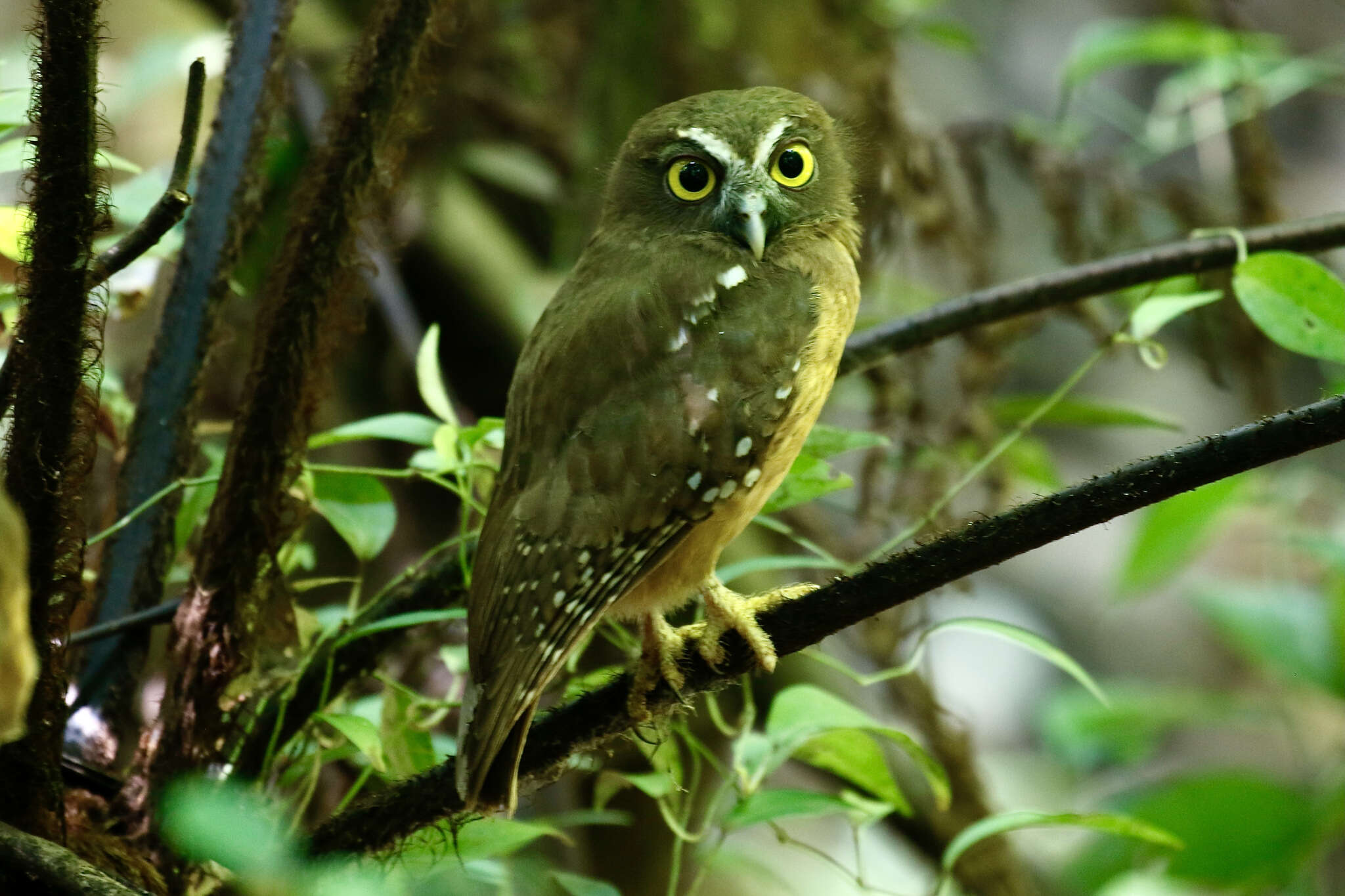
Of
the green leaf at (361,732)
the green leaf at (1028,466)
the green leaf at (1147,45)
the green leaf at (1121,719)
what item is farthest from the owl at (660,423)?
the green leaf at (1121,719)

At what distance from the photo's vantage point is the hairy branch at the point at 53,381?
988mm

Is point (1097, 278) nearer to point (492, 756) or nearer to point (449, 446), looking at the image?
point (449, 446)

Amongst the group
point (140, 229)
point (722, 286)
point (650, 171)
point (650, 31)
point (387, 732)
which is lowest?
point (387, 732)

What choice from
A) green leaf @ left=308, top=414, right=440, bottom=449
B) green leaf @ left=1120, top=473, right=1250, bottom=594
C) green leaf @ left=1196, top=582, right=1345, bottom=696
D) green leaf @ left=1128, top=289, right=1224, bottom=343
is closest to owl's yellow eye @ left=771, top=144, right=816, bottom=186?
green leaf @ left=1128, top=289, right=1224, bottom=343

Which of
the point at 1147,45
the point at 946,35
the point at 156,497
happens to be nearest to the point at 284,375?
the point at 156,497

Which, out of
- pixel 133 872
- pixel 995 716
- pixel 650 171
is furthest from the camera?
pixel 995 716

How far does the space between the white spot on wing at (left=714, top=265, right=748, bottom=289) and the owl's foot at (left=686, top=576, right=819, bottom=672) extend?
0.40 m

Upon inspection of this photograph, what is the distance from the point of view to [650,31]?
3.25 meters

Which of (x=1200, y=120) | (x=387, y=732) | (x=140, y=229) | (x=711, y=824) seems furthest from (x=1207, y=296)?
(x=1200, y=120)

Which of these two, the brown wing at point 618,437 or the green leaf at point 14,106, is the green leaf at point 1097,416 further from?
the green leaf at point 14,106

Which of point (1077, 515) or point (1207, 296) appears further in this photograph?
point (1207, 296)

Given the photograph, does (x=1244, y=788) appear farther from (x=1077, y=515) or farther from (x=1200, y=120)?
(x=1077, y=515)

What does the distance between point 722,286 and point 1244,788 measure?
8.11 ft

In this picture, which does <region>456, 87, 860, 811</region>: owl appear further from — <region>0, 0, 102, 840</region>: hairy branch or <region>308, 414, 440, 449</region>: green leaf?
<region>0, 0, 102, 840</region>: hairy branch
